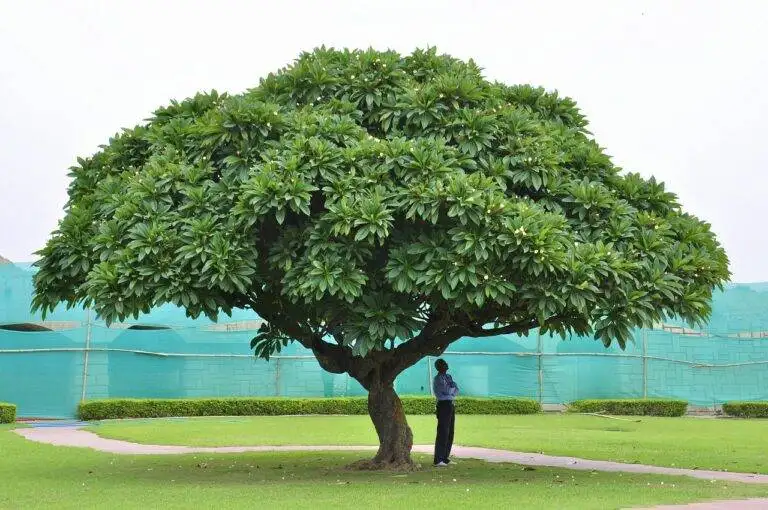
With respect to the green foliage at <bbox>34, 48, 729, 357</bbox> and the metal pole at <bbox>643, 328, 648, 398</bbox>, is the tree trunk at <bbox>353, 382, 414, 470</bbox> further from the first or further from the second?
the metal pole at <bbox>643, 328, 648, 398</bbox>

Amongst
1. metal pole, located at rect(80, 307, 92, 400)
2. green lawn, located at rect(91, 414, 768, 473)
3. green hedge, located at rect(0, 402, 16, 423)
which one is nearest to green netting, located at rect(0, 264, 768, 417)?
metal pole, located at rect(80, 307, 92, 400)

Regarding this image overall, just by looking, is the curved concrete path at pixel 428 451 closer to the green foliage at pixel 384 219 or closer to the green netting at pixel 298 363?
the green foliage at pixel 384 219

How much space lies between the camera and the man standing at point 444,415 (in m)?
13.5

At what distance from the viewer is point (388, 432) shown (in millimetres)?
13164

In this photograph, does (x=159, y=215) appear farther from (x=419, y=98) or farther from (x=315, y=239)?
(x=419, y=98)

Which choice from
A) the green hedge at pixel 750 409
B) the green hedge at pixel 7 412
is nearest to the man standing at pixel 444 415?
the green hedge at pixel 7 412

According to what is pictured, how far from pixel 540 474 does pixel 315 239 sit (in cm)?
440

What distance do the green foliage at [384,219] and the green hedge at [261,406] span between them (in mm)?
13309

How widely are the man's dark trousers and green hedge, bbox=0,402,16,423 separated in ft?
44.5

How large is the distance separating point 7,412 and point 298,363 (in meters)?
7.69

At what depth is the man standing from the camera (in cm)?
1352

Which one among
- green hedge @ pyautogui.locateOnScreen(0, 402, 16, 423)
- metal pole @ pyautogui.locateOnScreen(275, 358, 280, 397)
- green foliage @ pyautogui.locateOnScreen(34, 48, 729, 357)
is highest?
green foliage @ pyautogui.locateOnScreen(34, 48, 729, 357)

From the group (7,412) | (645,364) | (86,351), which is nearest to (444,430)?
(7,412)

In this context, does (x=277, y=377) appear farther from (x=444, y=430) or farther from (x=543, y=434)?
(x=444, y=430)
